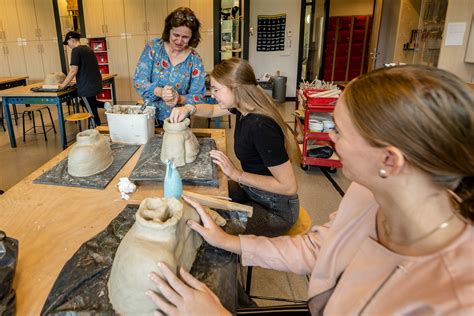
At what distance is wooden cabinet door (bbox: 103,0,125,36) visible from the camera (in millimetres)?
6594

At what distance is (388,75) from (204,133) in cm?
155

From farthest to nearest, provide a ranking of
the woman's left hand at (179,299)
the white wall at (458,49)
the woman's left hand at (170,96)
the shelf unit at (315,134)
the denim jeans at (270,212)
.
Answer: the white wall at (458,49)
the shelf unit at (315,134)
the woman's left hand at (170,96)
the denim jeans at (270,212)
the woman's left hand at (179,299)

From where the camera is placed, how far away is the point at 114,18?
21.9 ft

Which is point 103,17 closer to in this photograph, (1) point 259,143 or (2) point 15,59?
(2) point 15,59

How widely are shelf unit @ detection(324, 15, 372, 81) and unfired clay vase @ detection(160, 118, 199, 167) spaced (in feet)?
27.1

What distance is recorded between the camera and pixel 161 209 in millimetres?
779

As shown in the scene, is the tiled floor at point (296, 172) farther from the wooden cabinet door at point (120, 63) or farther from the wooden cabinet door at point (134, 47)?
the wooden cabinet door at point (134, 47)

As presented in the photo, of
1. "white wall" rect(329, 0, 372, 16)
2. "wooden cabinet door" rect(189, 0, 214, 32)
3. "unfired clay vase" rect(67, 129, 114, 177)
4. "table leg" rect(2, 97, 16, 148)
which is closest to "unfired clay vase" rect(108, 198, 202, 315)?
"unfired clay vase" rect(67, 129, 114, 177)

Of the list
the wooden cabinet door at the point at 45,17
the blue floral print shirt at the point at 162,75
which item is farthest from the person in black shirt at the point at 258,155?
the wooden cabinet door at the point at 45,17

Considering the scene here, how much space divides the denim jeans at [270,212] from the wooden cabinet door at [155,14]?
239 inches

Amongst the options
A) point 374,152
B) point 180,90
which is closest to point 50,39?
point 180,90

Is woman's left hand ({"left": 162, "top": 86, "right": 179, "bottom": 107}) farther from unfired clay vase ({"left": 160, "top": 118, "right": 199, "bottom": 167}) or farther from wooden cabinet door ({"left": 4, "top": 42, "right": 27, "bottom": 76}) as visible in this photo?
wooden cabinet door ({"left": 4, "top": 42, "right": 27, "bottom": 76})

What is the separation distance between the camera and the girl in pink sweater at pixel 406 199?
57 centimetres

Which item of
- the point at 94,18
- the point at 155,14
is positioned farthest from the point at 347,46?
the point at 94,18
